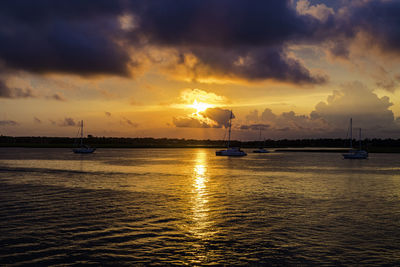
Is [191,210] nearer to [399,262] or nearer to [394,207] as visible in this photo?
[399,262]

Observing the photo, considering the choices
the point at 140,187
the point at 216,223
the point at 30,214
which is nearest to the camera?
the point at 216,223

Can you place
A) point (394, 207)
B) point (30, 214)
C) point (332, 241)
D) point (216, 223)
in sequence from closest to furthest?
point (332, 241)
point (216, 223)
point (30, 214)
point (394, 207)

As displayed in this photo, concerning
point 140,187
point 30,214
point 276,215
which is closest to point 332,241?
point 276,215

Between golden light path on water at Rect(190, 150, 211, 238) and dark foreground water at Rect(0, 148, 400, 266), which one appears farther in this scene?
golden light path on water at Rect(190, 150, 211, 238)

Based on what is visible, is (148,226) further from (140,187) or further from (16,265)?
(140,187)

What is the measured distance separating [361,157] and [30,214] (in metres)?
136

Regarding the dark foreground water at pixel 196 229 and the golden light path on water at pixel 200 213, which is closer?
the dark foreground water at pixel 196 229

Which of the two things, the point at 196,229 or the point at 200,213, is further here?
the point at 200,213

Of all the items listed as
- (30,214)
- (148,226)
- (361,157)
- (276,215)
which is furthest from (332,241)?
(361,157)

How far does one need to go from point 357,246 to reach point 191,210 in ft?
44.5

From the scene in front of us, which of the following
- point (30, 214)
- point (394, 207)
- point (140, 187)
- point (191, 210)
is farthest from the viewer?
point (140, 187)

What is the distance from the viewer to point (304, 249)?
17.8 m

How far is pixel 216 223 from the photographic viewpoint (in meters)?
23.6

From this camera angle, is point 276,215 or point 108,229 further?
point 276,215
